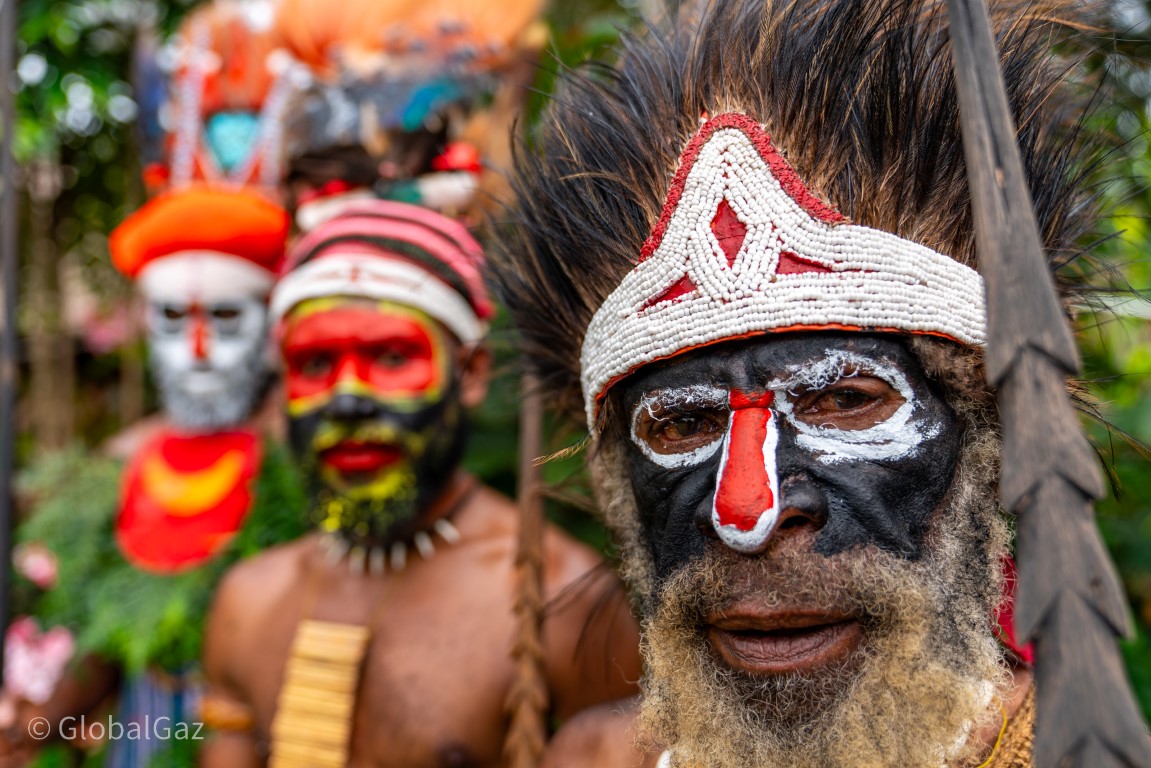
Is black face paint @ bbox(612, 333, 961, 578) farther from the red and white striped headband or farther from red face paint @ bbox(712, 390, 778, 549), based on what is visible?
the red and white striped headband

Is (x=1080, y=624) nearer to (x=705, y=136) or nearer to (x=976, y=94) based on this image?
(x=976, y=94)

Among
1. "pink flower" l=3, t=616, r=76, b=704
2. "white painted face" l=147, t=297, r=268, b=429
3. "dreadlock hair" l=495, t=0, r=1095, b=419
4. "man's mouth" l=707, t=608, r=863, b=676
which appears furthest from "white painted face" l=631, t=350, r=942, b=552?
"pink flower" l=3, t=616, r=76, b=704

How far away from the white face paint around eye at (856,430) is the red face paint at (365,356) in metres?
1.75

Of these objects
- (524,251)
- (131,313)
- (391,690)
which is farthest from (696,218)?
(131,313)

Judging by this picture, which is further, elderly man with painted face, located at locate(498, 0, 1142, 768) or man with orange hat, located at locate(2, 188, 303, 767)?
man with orange hat, located at locate(2, 188, 303, 767)

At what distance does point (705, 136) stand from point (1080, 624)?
1.12 meters

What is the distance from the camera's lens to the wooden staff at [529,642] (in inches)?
101

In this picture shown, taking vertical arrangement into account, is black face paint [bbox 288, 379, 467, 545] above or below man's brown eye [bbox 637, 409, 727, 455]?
below

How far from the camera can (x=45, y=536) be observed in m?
4.18

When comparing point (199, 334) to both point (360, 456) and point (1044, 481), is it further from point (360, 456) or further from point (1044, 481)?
point (1044, 481)

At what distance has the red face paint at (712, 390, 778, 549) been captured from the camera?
1619mm

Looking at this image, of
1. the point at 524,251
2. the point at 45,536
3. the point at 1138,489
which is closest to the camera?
the point at 524,251

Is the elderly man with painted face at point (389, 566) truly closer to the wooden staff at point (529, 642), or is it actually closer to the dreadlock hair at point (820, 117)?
the wooden staff at point (529, 642)

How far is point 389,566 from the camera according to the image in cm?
335
